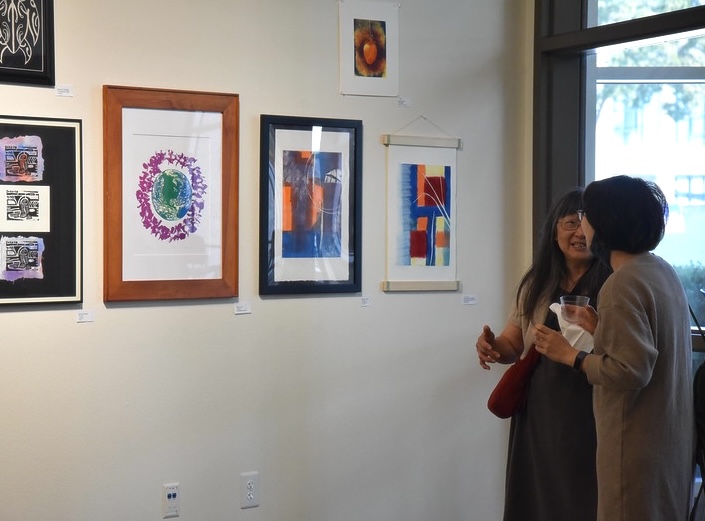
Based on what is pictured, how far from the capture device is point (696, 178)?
115 inches

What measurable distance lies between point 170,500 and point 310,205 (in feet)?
4.12

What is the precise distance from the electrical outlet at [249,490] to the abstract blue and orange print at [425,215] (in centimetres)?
105

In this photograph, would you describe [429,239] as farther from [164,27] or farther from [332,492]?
[164,27]

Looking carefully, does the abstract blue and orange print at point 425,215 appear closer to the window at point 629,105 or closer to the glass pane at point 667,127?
the window at point 629,105

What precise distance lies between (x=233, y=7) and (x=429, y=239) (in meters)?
1.22

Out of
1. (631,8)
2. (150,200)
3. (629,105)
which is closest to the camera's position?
(150,200)

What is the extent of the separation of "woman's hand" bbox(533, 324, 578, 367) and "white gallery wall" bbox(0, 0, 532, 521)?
1121 mm

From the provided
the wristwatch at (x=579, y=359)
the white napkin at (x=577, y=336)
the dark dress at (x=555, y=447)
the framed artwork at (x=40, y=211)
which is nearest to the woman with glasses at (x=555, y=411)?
the dark dress at (x=555, y=447)

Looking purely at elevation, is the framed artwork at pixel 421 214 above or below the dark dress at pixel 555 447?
above

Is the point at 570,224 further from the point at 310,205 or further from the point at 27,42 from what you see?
the point at 27,42

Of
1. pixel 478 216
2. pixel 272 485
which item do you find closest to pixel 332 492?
pixel 272 485

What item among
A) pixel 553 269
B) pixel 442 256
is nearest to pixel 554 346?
pixel 553 269

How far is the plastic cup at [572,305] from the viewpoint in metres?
2.09

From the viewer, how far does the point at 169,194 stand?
2787 millimetres
